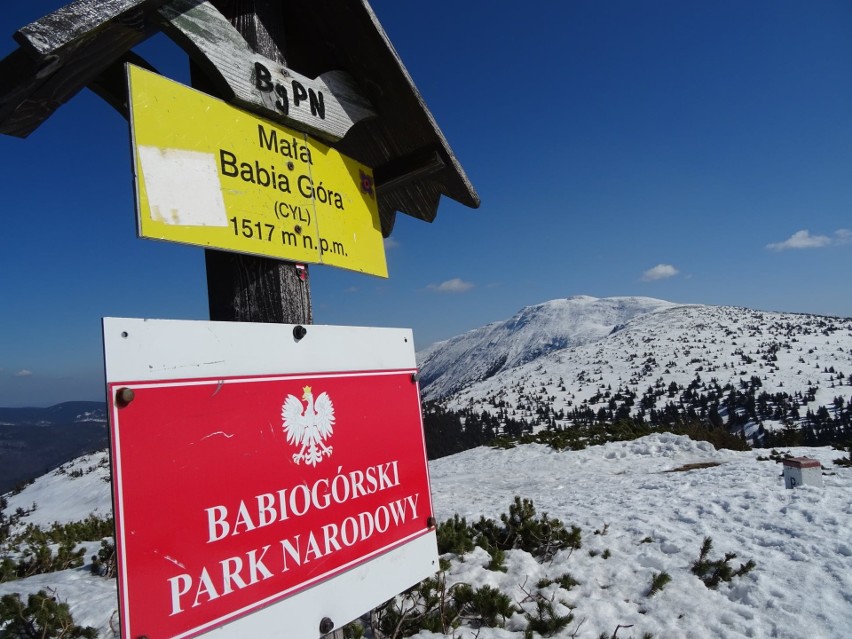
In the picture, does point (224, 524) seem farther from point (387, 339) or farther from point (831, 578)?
point (831, 578)

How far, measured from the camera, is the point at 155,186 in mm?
1584

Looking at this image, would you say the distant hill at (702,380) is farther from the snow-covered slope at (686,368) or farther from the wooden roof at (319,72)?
the wooden roof at (319,72)

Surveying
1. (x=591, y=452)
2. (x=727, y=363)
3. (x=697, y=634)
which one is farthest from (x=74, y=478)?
(x=727, y=363)

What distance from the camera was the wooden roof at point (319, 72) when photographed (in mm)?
1522

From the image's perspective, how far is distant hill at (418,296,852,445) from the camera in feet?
330

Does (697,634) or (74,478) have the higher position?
(697,634)

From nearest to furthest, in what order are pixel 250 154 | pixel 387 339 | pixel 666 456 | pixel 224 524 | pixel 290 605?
pixel 224 524, pixel 290 605, pixel 250 154, pixel 387 339, pixel 666 456

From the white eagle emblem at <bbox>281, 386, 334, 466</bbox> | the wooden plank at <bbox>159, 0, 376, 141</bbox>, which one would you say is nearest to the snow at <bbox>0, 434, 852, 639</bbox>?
the white eagle emblem at <bbox>281, 386, 334, 466</bbox>

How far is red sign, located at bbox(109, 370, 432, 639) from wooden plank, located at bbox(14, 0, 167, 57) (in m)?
1.02

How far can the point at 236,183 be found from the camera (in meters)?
1.85

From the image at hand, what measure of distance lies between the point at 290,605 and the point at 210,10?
223 cm

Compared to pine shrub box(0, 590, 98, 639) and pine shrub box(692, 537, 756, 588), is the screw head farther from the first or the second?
pine shrub box(692, 537, 756, 588)

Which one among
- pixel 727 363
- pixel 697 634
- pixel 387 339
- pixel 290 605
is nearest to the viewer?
pixel 290 605

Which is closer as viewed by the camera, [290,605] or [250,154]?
[290,605]
